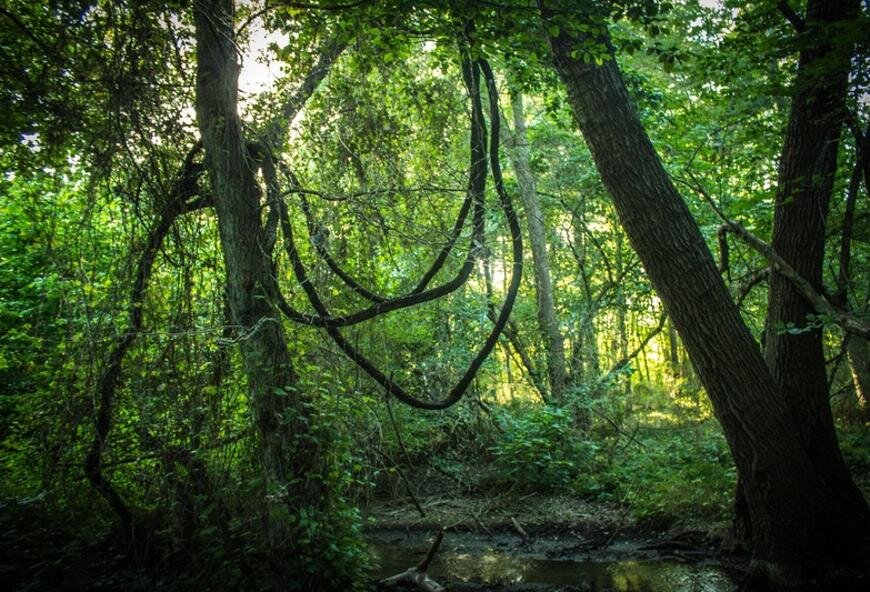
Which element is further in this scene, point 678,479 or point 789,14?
point 678,479

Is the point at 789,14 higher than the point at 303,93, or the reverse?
the point at 789,14

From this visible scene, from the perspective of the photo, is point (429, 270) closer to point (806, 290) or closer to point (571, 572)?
point (806, 290)

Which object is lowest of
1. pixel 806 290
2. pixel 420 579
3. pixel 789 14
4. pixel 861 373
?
pixel 420 579

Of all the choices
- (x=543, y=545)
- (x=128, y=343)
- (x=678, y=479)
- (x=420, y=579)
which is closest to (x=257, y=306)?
(x=128, y=343)

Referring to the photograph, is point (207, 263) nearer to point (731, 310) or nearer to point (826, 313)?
point (731, 310)

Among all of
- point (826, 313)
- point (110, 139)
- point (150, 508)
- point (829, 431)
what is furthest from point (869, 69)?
point (150, 508)

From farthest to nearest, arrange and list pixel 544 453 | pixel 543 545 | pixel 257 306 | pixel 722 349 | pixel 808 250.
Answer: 1. pixel 544 453
2. pixel 543 545
3. pixel 808 250
4. pixel 722 349
5. pixel 257 306

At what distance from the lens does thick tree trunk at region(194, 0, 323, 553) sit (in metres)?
3.23

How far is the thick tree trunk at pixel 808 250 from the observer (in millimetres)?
3959

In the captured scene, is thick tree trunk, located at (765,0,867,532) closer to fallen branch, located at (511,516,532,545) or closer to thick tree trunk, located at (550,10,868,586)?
thick tree trunk, located at (550,10,868,586)

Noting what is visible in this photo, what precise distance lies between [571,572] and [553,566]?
0.27 m

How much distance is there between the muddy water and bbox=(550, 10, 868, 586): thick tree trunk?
779 mm

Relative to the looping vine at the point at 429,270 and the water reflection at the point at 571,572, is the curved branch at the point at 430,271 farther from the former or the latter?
the water reflection at the point at 571,572

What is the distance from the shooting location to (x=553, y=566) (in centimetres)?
542
